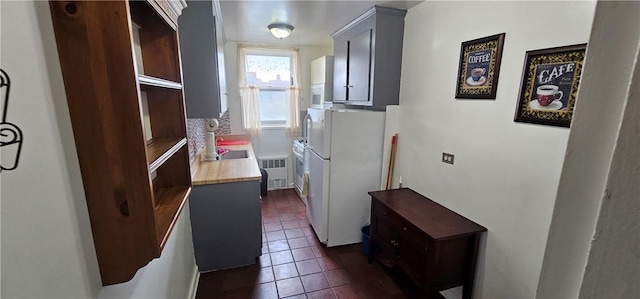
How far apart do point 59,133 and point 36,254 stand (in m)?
0.28

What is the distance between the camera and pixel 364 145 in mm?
2666

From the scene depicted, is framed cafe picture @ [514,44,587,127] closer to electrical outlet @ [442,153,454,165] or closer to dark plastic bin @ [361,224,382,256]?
electrical outlet @ [442,153,454,165]

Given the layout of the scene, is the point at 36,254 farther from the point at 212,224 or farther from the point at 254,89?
the point at 254,89

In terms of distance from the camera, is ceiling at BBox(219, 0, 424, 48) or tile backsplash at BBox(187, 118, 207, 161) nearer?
ceiling at BBox(219, 0, 424, 48)

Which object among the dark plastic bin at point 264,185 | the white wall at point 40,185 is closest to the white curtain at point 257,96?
the dark plastic bin at point 264,185

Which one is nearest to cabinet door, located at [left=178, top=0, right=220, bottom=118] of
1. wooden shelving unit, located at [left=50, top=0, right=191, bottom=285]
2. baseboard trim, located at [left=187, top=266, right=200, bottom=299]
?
wooden shelving unit, located at [left=50, top=0, right=191, bottom=285]

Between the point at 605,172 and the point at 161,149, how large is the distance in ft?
4.36

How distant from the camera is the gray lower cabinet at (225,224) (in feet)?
7.18

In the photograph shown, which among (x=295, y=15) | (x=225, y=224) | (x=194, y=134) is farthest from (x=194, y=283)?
(x=295, y=15)

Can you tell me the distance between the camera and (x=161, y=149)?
116cm

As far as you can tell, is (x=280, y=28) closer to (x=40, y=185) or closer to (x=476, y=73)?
(x=476, y=73)

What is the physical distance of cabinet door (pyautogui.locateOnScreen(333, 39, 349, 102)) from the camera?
3.06m

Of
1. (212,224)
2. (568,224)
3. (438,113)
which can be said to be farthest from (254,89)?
(568,224)

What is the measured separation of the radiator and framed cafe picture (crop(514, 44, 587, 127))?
11.3 feet
